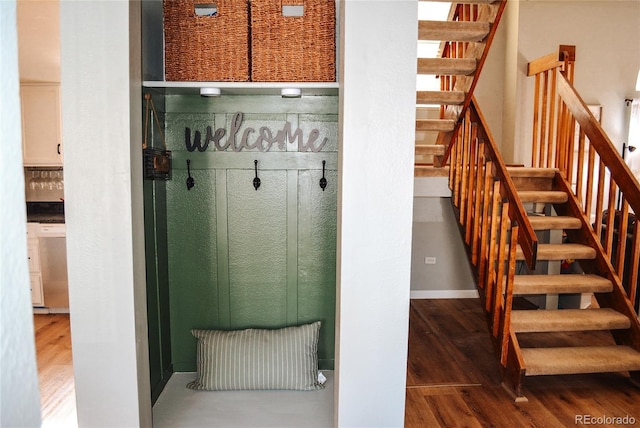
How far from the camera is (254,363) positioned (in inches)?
81.9

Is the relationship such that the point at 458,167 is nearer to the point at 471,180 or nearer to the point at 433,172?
the point at 471,180

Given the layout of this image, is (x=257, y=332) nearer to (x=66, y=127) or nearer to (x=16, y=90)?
(x=66, y=127)

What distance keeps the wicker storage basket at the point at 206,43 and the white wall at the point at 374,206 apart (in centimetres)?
53

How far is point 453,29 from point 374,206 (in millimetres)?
2380

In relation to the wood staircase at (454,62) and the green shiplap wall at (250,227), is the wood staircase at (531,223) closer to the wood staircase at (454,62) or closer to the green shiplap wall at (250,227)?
the wood staircase at (454,62)

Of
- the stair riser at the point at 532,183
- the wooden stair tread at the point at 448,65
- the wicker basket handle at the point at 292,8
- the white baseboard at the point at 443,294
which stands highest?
the wooden stair tread at the point at 448,65

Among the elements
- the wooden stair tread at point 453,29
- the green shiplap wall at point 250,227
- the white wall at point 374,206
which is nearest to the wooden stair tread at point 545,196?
the wooden stair tread at point 453,29

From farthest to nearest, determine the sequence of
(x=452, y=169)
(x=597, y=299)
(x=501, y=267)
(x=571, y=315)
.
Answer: (x=452, y=169) → (x=597, y=299) → (x=571, y=315) → (x=501, y=267)

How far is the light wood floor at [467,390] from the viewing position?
2717 millimetres

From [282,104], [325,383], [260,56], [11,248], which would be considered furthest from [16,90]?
[325,383]

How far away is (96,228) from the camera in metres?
1.51

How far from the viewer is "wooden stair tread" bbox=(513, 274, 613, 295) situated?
334 cm

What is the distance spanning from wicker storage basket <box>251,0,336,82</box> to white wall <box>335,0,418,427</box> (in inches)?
13.2

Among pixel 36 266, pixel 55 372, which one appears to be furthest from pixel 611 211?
pixel 36 266
